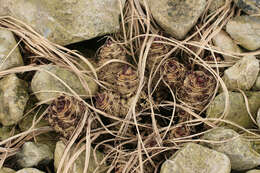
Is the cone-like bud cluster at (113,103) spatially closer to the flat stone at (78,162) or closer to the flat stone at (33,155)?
the flat stone at (78,162)

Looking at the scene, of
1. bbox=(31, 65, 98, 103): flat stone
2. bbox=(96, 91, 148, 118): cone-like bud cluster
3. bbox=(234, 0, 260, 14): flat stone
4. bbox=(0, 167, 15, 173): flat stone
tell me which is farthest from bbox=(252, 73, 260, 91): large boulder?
bbox=(0, 167, 15, 173): flat stone

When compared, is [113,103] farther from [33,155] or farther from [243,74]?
[243,74]

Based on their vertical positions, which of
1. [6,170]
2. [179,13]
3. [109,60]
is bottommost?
[6,170]

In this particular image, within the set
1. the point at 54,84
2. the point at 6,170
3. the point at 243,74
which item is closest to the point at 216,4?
the point at 243,74

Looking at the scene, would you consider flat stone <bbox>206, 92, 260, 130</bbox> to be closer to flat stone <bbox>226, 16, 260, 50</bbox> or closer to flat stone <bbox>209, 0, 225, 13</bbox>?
flat stone <bbox>226, 16, 260, 50</bbox>

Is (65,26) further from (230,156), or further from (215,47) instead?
(230,156)

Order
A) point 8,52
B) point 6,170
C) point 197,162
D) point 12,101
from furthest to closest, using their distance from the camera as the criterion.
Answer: point 8,52 → point 12,101 → point 6,170 → point 197,162

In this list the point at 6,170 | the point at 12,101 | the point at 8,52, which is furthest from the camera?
the point at 8,52

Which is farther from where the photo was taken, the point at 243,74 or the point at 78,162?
the point at 243,74

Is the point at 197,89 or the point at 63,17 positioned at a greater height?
the point at 63,17
